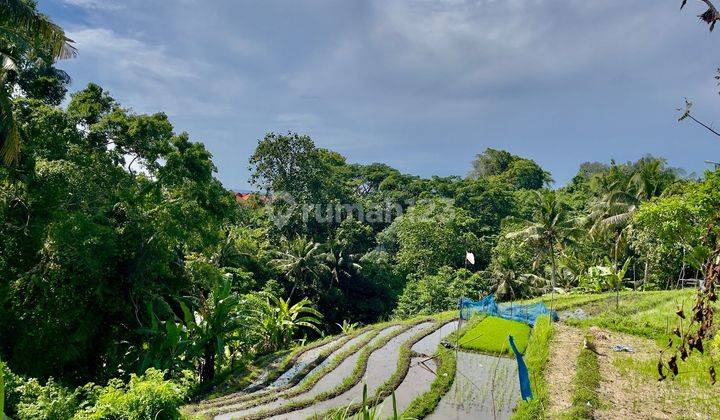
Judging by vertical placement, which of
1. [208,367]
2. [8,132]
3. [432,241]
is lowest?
[208,367]

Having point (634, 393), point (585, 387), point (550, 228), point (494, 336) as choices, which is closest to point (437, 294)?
point (550, 228)

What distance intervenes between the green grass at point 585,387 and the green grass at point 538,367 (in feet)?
1.55

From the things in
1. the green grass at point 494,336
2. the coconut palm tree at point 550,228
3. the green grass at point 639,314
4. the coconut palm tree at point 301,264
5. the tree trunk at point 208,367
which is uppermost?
the coconut palm tree at point 550,228

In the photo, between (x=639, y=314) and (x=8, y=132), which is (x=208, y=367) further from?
(x=639, y=314)

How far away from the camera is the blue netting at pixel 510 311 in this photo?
46.2 ft

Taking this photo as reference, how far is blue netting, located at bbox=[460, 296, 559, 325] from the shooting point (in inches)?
554

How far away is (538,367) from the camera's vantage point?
986 cm

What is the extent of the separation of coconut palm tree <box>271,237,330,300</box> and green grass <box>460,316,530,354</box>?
35.6 ft

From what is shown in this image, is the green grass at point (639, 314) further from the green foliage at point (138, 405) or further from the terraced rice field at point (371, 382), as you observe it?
the green foliage at point (138, 405)

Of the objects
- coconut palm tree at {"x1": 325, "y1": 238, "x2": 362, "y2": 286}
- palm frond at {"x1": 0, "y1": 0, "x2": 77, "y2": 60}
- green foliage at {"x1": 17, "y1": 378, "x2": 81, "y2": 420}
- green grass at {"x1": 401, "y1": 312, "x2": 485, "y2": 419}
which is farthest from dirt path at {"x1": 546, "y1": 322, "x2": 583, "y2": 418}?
coconut palm tree at {"x1": 325, "y1": 238, "x2": 362, "y2": 286}

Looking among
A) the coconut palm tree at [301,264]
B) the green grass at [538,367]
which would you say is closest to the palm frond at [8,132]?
the green grass at [538,367]

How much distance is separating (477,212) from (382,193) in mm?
6910

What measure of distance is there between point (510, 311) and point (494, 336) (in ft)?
7.81

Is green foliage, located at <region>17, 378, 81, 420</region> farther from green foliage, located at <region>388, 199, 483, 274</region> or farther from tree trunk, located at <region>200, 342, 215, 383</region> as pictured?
green foliage, located at <region>388, 199, 483, 274</region>
